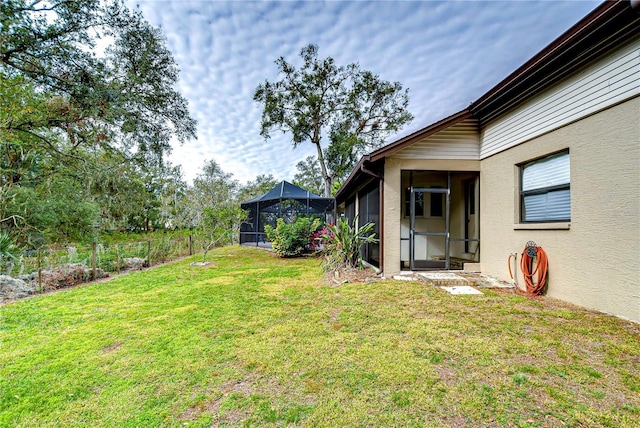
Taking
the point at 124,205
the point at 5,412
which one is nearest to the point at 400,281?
the point at 5,412

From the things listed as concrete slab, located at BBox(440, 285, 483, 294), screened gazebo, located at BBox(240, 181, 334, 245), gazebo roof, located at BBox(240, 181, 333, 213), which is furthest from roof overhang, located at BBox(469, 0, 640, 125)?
screened gazebo, located at BBox(240, 181, 334, 245)

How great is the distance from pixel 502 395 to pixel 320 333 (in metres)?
1.84

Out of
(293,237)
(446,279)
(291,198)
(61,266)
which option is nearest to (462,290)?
(446,279)

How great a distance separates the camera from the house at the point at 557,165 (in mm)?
3490

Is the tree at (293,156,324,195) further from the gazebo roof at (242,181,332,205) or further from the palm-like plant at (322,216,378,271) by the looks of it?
the palm-like plant at (322,216,378,271)

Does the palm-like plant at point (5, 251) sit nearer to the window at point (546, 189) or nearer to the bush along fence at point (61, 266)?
the bush along fence at point (61, 266)

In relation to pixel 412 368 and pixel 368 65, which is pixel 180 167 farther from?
pixel 412 368

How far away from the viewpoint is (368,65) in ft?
62.5

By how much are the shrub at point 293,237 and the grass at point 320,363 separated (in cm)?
643

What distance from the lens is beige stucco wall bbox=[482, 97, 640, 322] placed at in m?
3.42

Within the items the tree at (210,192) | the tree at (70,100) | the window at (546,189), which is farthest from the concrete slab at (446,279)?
the tree at (210,192)

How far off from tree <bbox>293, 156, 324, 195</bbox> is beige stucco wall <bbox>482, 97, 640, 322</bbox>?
28627 millimetres

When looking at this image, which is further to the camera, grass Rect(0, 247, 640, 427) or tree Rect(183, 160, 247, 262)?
tree Rect(183, 160, 247, 262)

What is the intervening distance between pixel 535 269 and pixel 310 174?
29818 millimetres
